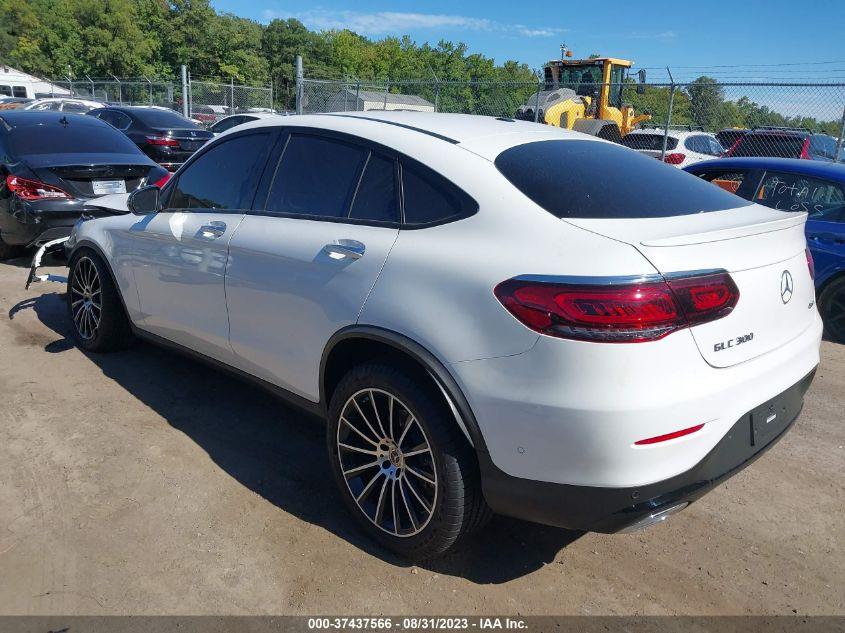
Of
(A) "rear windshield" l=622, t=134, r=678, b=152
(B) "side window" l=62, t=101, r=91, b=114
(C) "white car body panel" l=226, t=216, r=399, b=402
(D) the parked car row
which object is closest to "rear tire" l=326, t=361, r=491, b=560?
(C) "white car body panel" l=226, t=216, r=399, b=402

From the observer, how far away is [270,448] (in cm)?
381

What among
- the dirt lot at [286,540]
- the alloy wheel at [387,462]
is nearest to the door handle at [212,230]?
the dirt lot at [286,540]

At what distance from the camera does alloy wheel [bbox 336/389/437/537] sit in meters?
2.72

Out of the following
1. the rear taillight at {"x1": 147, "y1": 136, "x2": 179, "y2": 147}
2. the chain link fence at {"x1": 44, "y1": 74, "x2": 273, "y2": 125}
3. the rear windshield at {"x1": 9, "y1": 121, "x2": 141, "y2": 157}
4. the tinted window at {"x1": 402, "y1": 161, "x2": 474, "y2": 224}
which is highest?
the chain link fence at {"x1": 44, "y1": 74, "x2": 273, "y2": 125}

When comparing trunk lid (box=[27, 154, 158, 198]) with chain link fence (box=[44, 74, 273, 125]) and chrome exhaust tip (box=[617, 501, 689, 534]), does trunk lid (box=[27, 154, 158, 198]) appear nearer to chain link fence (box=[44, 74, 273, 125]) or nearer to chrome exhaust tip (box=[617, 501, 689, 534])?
chrome exhaust tip (box=[617, 501, 689, 534])

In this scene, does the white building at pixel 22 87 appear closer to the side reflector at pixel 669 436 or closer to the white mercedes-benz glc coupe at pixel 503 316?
the white mercedes-benz glc coupe at pixel 503 316

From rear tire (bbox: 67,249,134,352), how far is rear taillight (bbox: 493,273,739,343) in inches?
135

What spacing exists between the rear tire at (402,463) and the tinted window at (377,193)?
0.65 m

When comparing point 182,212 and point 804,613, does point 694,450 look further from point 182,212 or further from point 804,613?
point 182,212

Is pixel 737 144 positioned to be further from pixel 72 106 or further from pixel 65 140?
pixel 72 106

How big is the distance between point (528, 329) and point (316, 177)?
1534mm

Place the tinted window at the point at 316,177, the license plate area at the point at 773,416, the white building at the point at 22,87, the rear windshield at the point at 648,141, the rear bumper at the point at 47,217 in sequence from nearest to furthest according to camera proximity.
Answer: the license plate area at the point at 773,416 → the tinted window at the point at 316,177 → the rear bumper at the point at 47,217 → the rear windshield at the point at 648,141 → the white building at the point at 22,87

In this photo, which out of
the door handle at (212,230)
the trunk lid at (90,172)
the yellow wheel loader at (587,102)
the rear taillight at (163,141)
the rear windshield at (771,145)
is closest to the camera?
the door handle at (212,230)

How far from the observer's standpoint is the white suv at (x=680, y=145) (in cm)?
1337
